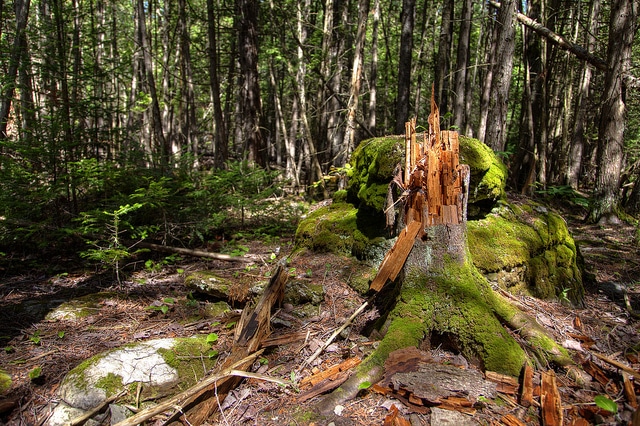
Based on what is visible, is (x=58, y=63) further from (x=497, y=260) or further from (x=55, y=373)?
(x=497, y=260)

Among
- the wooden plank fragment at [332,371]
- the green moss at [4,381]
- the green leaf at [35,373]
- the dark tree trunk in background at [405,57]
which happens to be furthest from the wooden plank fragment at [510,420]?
the dark tree trunk in background at [405,57]

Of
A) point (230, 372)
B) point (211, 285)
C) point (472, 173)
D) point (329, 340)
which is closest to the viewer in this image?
point (230, 372)

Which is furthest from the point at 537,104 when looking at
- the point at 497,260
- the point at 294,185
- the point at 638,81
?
the point at 497,260

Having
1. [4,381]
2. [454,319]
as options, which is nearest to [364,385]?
[454,319]

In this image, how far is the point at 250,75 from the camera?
10.0 m

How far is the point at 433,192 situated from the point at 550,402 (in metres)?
1.69

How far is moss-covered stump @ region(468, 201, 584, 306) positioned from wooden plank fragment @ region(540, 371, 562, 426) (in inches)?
61.6

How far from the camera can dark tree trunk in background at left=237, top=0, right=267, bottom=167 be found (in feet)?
32.4

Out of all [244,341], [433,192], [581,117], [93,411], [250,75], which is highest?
[250,75]

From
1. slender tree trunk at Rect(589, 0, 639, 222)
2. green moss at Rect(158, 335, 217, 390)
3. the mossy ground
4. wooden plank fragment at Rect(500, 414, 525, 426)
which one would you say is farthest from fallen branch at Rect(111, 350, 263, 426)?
slender tree trunk at Rect(589, 0, 639, 222)

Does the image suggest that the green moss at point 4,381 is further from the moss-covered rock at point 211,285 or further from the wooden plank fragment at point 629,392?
the wooden plank fragment at point 629,392

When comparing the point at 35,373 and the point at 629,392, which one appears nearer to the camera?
the point at 629,392

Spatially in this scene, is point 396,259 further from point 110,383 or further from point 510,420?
point 110,383

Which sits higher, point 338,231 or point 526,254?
point 338,231
